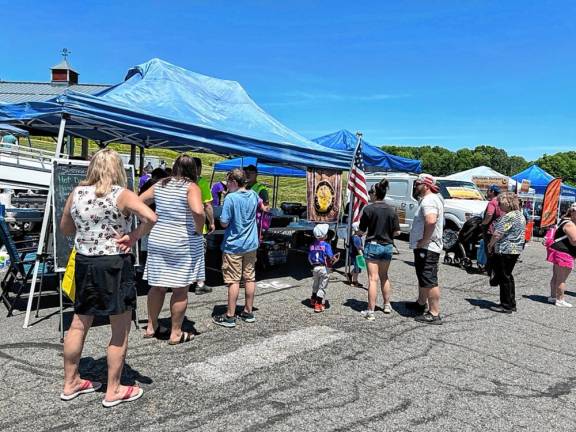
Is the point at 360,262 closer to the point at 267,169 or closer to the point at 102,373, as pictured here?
the point at 102,373

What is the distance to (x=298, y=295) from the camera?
6.54 meters

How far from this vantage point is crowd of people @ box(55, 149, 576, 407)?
292cm

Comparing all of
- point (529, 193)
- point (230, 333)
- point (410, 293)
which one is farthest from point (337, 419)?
point (529, 193)

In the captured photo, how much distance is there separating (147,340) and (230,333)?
0.85 metres

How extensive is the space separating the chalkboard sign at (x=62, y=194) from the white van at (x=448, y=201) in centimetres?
922

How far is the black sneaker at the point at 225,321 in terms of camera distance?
4.86 meters

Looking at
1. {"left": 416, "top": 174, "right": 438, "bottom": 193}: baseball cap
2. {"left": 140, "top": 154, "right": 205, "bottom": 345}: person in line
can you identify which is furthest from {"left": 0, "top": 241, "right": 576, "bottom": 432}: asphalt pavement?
{"left": 416, "top": 174, "right": 438, "bottom": 193}: baseball cap

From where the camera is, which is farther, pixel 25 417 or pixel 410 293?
pixel 410 293

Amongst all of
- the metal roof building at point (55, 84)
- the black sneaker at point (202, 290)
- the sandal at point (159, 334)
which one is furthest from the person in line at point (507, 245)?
the metal roof building at point (55, 84)

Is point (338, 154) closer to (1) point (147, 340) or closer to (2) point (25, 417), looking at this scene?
(1) point (147, 340)

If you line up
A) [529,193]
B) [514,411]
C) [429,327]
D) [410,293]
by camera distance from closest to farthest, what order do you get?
[514,411], [429,327], [410,293], [529,193]

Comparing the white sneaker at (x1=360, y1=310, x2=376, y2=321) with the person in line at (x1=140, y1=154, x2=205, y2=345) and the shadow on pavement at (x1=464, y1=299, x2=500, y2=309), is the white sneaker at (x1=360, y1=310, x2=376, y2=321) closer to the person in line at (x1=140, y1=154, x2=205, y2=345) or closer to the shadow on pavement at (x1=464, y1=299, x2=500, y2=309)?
the shadow on pavement at (x1=464, y1=299, x2=500, y2=309)

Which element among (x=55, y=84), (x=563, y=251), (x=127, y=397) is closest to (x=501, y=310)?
(x=563, y=251)

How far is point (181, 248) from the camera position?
4047mm
